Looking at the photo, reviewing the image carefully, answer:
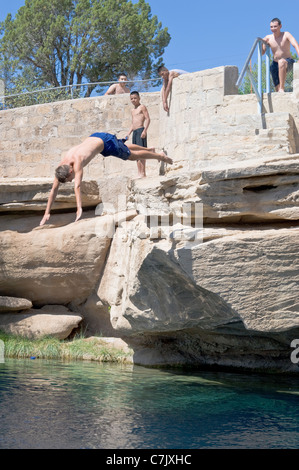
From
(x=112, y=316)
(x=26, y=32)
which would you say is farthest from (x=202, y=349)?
(x=26, y=32)

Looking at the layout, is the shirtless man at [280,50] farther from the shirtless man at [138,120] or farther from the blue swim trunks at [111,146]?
the blue swim trunks at [111,146]

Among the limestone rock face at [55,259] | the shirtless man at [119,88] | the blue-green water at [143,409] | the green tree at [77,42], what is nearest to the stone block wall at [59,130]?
the shirtless man at [119,88]

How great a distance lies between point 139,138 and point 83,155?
3.33 metres

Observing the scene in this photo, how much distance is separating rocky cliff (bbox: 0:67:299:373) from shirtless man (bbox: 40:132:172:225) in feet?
1.61

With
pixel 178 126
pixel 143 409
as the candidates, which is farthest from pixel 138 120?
pixel 143 409

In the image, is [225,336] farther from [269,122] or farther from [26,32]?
[26,32]

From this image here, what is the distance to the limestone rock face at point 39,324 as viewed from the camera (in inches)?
459

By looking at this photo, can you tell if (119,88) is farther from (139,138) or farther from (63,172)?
(63,172)

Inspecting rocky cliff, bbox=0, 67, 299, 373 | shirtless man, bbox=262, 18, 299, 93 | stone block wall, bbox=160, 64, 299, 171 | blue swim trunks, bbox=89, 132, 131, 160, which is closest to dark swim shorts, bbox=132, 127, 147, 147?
stone block wall, bbox=160, 64, 299, 171

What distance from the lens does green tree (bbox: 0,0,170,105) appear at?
25.0 meters

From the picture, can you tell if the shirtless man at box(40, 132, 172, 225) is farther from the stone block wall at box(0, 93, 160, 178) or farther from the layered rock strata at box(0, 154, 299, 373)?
the stone block wall at box(0, 93, 160, 178)

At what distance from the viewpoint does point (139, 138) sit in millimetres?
11805

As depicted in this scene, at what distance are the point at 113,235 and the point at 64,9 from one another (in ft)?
55.9

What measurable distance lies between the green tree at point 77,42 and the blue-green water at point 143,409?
17382 millimetres
